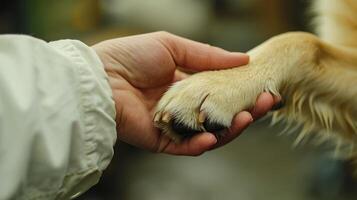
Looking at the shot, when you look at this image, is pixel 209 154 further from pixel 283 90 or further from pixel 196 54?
pixel 196 54

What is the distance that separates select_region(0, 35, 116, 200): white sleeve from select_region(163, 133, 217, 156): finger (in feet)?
0.53

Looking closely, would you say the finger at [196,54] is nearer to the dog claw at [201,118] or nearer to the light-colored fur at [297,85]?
the light-colored fur at [297,85]

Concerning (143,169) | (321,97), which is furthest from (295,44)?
(143,169)

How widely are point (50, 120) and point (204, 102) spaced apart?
0.35 metres

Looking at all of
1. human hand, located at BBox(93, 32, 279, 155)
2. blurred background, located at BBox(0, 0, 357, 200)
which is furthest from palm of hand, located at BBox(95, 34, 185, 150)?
blurred background, located at BBox(0, 0, 357, 200)

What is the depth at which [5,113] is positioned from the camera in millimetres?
782

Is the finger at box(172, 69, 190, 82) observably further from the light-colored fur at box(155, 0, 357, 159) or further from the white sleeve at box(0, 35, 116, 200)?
the white sleeve at box(0, 35, 116, 200)

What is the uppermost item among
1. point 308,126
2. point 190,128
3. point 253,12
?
point 190,128

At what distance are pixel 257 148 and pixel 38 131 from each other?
2118 millimetres

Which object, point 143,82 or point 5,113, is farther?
point 143,82

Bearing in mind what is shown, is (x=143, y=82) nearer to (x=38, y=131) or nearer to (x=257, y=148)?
(x=38, y=131)

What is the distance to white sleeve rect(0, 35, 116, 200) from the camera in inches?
31.0

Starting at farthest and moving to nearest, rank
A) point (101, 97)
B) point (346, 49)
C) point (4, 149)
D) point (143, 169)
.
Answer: point (143, 169) < point (346, 49) < point (101, 97) < point (4, 149)

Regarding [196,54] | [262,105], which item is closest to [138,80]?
[196,54]
